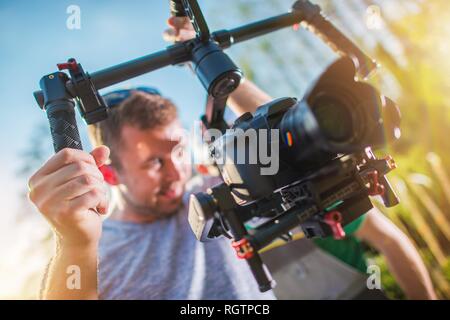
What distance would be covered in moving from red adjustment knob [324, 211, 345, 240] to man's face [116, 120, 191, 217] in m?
1.55

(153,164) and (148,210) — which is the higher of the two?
(153,164)

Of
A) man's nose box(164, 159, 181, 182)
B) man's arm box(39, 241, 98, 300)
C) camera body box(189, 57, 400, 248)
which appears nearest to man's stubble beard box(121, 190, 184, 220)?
man's nose box(164, 159, 181, 182)

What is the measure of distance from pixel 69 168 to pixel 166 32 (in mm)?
931

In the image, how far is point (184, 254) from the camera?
7.85 feet

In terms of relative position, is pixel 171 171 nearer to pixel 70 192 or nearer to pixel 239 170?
pixel 70 192

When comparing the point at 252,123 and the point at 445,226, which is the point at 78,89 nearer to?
the point at 252,123

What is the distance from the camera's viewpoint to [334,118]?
2.91 feet

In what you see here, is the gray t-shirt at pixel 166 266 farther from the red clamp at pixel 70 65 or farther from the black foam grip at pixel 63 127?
the red clamp at pixel 70 65

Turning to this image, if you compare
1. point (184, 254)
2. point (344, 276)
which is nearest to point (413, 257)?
point (344, 276)

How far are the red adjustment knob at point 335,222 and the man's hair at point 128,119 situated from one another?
5.52ft

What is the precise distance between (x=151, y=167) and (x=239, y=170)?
4.66ft

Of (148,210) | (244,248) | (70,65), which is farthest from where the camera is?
(148,210)

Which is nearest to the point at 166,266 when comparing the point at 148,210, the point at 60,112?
the point at 148,210
